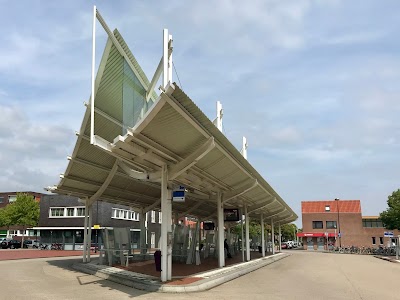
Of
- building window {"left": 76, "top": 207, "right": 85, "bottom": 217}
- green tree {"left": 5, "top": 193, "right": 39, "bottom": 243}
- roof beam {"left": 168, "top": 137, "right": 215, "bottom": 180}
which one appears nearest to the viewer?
roof beam {"left": 168, "top": 137, "right": 215, "bottom": 180}

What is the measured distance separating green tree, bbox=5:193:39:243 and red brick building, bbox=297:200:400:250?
4739 cm

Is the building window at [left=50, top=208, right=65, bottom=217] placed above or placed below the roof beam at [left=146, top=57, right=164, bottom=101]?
below

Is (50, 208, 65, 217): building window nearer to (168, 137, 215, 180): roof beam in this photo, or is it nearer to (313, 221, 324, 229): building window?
(168, 137, 215, 180): roof beam

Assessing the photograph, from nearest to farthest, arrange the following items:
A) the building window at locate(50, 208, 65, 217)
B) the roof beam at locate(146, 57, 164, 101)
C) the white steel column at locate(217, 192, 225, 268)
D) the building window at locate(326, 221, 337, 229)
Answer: the roof beam at locate(146, 57, 164, 101)
the white steel column at locate(217, 192, 225, 268)
the building window at locate(50, 208, 65, 217)
the building window at locate(326, 221, 337, 229)

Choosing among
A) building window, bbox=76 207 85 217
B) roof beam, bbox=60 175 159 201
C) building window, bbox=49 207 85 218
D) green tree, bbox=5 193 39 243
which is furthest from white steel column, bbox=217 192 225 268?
green tree, bbox=5 193 39 243

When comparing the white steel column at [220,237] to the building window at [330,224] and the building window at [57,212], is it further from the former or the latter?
the building window at [330,224]

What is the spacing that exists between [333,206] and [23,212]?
2226 inches

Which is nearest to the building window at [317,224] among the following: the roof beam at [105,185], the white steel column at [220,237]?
the white steel column at [220,237]

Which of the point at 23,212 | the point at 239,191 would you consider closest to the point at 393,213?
the point at 239,191

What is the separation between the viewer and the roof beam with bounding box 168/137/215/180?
13952mm

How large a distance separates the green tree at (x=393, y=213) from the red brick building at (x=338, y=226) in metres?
18.5

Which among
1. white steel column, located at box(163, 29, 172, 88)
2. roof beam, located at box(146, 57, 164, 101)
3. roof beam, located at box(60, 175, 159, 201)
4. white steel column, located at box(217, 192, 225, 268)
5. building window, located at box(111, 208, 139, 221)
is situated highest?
roof beam, located at box(146, 57, 164, 101)

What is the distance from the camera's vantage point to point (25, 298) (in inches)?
437

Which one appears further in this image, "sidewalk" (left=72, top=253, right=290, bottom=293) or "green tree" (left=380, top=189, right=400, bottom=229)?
"green tree" (left=380, top=189, right=400, bottom=229)
